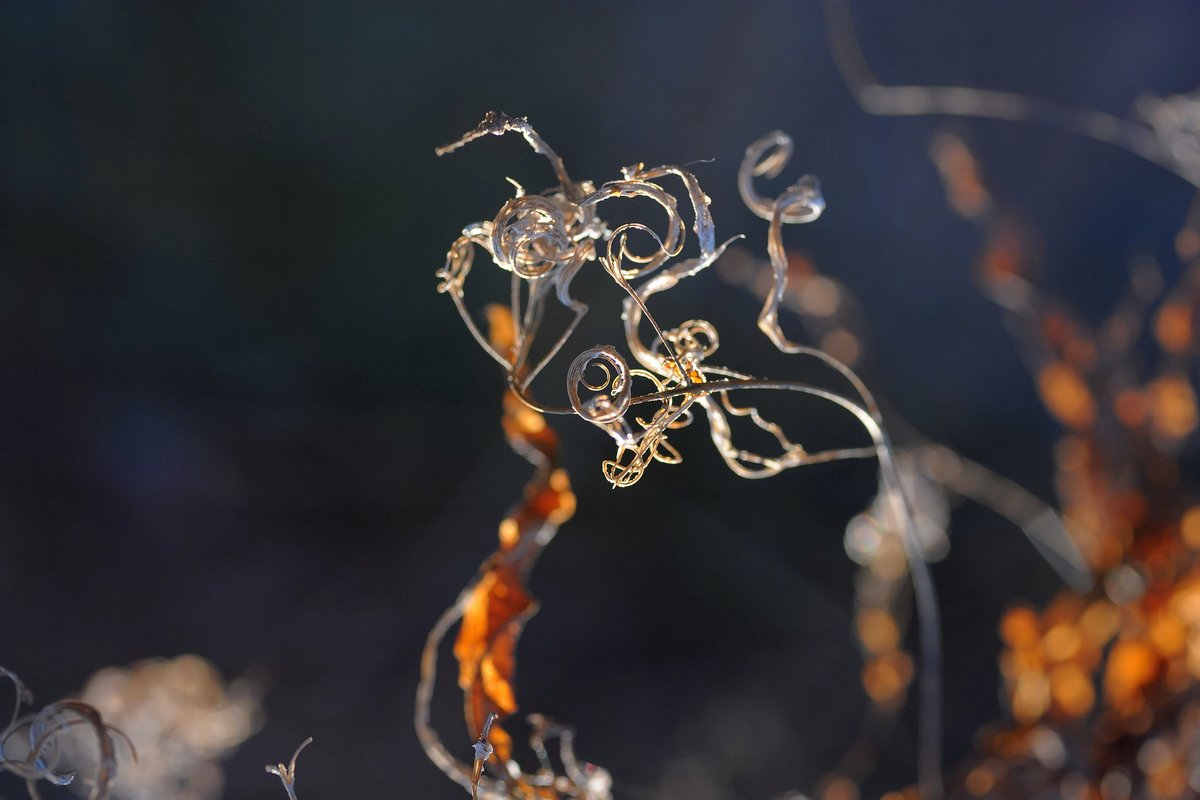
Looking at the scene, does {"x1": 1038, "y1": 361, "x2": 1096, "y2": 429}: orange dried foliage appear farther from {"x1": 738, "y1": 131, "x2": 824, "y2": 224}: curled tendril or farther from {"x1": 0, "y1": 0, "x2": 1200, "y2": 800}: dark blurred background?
{"x1": 0, "y1": 0, "x2": 1200, "y2": 800}: dark blurred background

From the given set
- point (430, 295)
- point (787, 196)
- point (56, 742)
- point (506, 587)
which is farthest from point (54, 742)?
point (430, 295)

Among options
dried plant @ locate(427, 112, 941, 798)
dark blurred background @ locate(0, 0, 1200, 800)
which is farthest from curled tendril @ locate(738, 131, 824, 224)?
dark blurred background @ locate(0, 0, 1200, 800)

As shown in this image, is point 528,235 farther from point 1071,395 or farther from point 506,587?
point 1071,395

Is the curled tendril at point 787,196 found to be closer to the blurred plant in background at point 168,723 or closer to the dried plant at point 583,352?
the dried plant at point 583,352

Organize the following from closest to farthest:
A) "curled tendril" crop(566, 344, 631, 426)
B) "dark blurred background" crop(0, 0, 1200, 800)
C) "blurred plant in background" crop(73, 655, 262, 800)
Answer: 1. "curled tendril" crop(566, 344, 631, 426)
2. "blurred plant in background" crop(73, 655, 262, 800)
3. "dark blurred background" crop(0, 0, 1200, 800)

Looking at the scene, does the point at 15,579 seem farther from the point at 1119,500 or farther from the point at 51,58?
the point at 1119,500

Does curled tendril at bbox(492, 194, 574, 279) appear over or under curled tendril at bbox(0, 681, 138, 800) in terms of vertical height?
over

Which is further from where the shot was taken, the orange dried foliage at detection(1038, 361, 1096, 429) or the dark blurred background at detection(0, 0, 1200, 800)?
the dark blurred background at detection(0, 0, 1200, 800)
